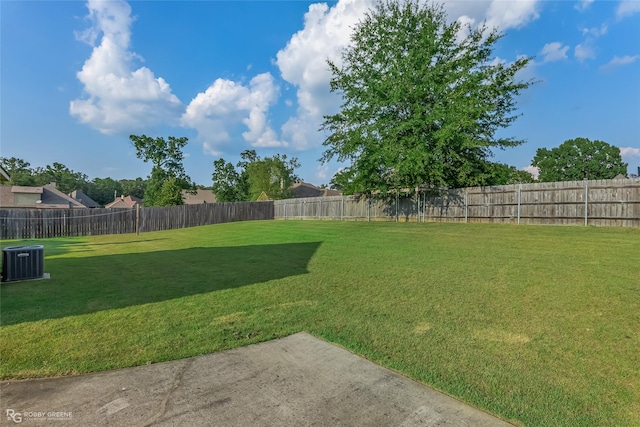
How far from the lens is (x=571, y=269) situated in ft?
19.0

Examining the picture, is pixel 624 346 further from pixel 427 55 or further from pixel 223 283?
pixel 427 55

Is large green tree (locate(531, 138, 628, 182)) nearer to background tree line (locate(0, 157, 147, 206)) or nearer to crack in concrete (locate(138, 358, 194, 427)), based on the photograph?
crack in concrete (locate(138, 358, 194, 427))

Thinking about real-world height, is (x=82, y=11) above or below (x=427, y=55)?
below

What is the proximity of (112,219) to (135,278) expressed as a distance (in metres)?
17.9

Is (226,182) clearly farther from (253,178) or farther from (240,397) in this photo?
(240,397)

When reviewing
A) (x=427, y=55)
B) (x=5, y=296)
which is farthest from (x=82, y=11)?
(x=427, y=55)

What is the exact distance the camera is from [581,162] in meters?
51.4

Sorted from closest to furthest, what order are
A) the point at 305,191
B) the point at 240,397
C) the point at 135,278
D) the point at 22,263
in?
the point at 240,397 → the point at 22,263 → the point at 135,278 → the point at 305,191

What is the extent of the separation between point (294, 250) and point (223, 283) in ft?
12.4

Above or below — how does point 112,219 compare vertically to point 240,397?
above

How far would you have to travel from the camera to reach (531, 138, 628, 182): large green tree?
50156mm

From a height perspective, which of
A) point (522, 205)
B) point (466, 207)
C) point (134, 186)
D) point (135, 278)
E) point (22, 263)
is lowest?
point (135, 278)

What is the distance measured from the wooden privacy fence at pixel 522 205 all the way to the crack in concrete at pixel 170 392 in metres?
14.3

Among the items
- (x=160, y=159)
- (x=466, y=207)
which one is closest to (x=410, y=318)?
(x=466, y=207)
